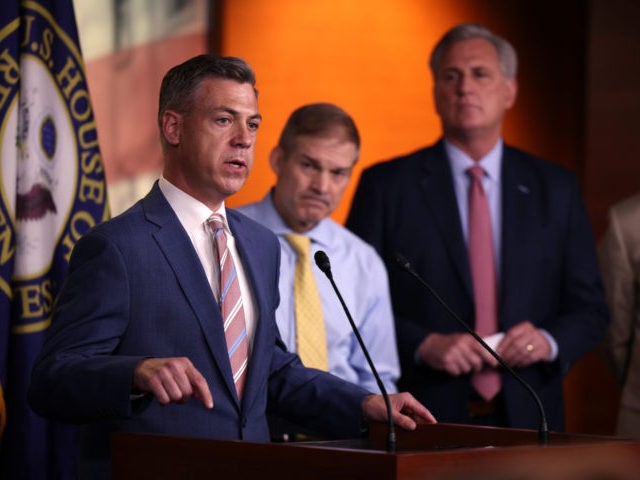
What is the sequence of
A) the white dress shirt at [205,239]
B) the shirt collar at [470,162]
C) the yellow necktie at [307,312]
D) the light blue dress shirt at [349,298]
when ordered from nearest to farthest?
the white dress shirt at [205,239] → the yellow necktie at [307,312] → the light blue dress shirt at [349,298] → the shirt collar at [470,162]

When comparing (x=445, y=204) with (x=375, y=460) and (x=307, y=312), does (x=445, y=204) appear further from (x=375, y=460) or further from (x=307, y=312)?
(x=375, y=460)

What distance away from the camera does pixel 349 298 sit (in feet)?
12.3

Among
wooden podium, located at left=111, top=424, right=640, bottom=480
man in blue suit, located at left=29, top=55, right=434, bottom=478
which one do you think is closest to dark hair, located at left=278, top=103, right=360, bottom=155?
man in blue suit, located at left=29, top=55, right=434, bottom=478

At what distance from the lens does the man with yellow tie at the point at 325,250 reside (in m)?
3.64

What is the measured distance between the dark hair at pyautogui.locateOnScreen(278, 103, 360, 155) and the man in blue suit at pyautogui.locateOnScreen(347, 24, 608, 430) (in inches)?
17.9

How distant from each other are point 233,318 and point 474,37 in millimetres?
2264

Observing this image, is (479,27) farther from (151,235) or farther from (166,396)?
(166,396)

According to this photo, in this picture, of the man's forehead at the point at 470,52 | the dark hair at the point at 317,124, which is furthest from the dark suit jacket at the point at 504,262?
the dark hair at the point at 317,124

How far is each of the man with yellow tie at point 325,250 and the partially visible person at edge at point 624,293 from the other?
41.2 inches

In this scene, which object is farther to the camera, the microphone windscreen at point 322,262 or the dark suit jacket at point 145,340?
the microphone windscreen at point 322,262

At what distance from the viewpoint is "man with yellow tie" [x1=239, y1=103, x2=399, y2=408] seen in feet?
11.9

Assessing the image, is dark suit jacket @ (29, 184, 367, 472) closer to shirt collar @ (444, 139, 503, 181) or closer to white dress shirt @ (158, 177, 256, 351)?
white dress shirt @ (158, 177, 256, 351)

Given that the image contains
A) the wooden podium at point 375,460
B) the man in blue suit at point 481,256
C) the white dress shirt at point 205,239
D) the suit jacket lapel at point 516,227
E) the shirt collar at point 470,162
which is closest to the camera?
the wooden podium at point 375,460

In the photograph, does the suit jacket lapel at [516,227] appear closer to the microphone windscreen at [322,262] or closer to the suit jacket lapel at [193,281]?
the microphone windscreen at [322,262]
